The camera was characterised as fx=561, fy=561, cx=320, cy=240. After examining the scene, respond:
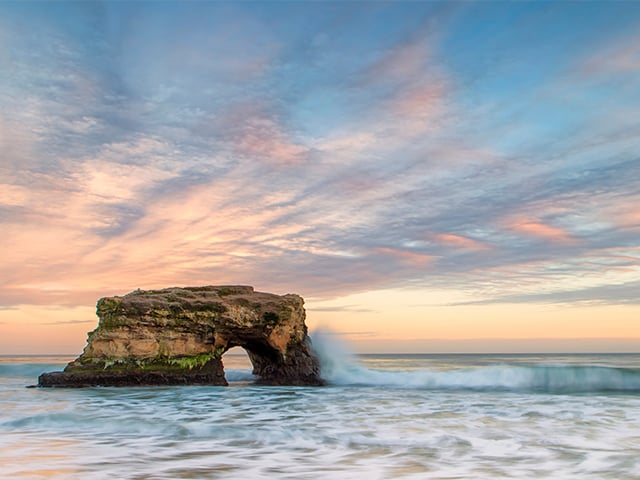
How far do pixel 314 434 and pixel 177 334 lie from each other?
12.3m

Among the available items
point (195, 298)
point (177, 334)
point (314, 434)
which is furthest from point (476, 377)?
point (314, 434)

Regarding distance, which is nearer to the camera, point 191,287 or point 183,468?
point 183,468

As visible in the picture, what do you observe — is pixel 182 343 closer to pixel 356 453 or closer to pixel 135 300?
pixel 135 300

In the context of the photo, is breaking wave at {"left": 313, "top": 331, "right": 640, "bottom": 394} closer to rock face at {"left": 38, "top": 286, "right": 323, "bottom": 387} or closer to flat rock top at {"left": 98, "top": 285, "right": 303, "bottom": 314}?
rock face at {"left": 38, "top": 286, "right": 323, "bottom": 387}

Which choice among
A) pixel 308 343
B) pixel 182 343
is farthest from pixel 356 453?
pixel 308 343

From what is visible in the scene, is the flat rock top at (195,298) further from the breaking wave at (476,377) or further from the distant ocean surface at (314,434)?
the breaking wave at (476,377)

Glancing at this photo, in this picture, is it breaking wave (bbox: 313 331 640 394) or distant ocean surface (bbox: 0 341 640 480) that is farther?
breaking wave (bbox: 313 331 640 394)

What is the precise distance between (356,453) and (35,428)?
307 inches

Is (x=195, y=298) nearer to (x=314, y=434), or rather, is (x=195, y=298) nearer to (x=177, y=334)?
(x=177, y=334)

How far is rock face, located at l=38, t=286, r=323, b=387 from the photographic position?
73.4 feet

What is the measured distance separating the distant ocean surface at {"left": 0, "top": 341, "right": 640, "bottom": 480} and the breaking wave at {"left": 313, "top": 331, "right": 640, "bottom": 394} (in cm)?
369

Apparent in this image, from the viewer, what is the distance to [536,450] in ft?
34.0

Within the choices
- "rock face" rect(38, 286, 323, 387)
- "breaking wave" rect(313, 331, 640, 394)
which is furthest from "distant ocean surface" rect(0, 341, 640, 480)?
"breaking wave" rect(313, 331, 640, 394)

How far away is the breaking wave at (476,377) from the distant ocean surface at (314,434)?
369cm
